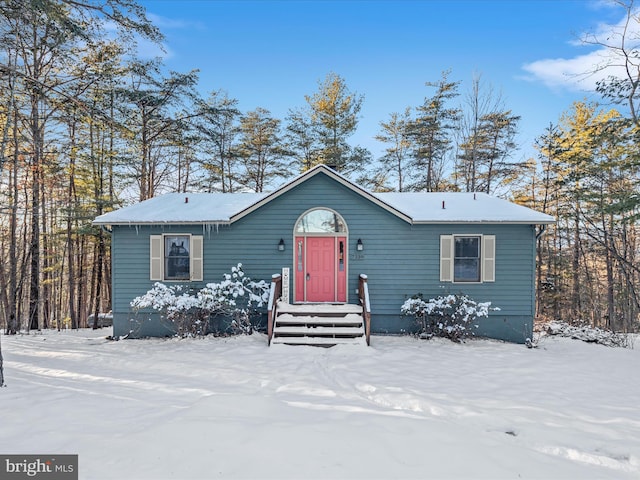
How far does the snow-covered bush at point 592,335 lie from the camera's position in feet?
27.6

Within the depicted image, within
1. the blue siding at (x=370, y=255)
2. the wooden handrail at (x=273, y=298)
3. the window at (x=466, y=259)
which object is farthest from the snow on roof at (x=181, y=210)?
the window at (x=466, y=259)

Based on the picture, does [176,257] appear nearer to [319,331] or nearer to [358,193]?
[319,331]

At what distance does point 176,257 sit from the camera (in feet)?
29.4

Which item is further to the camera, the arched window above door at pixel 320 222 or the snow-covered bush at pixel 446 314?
the arched window above door at pixel 320 222

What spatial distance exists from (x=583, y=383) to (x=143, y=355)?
827 centimetres

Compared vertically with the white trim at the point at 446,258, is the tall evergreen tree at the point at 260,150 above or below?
above

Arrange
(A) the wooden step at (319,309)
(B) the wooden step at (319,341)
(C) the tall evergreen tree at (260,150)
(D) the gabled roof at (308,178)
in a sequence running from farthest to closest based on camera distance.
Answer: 1. (C) the tall evergreen tree at (260,150)
2. (D) the gabled roof at (308,178)
3. (A) the wooden step at (319,309)
4. (B) the wooden step at (319,341)

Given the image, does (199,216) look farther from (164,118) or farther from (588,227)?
(588,227)

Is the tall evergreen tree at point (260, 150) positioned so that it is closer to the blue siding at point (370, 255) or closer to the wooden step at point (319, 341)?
the blue siding at point (370, 255)

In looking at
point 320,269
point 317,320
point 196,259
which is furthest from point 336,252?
point 196,259

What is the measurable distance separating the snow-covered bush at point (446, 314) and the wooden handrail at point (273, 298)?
128 inches

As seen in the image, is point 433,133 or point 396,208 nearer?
point 396,208

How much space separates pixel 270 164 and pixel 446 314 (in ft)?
38.6

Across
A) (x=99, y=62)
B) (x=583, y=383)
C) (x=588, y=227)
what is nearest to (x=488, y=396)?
(x=583, y=383)
